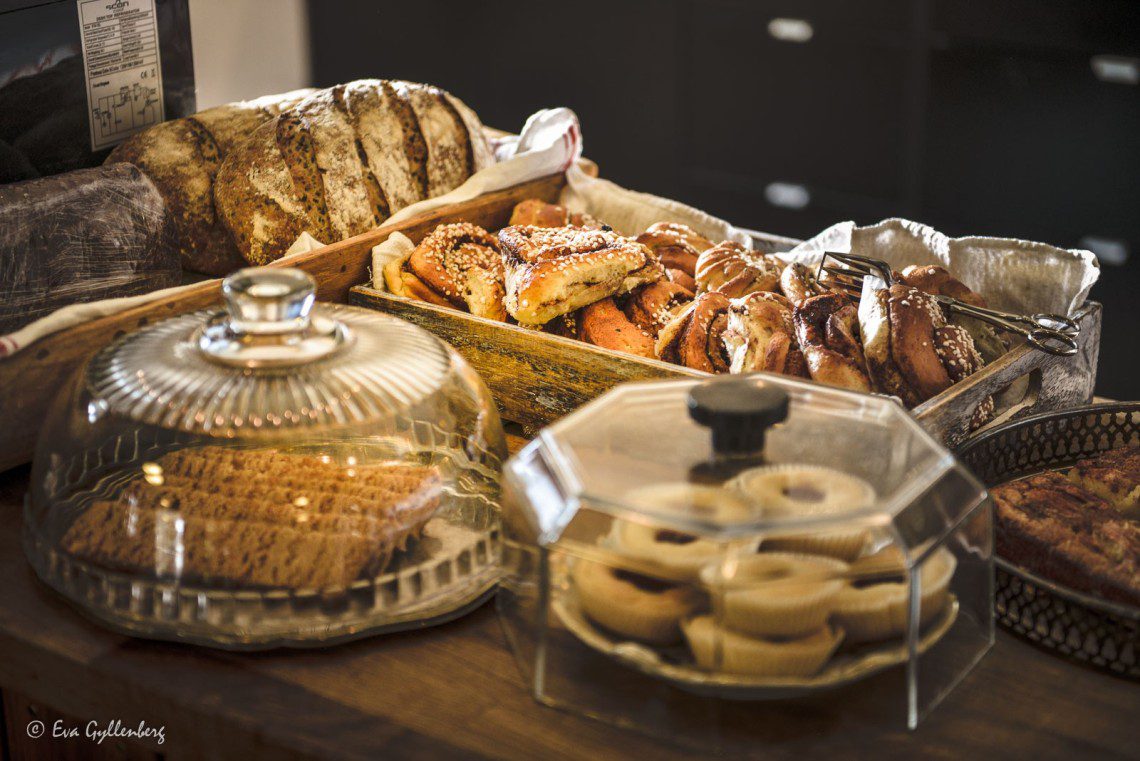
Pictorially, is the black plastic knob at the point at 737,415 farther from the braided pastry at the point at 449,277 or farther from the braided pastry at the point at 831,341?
the braided pastry at the point at 449,277

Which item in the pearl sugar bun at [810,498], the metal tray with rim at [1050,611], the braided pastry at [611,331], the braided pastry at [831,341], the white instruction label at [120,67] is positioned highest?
the white instruction label at [120,67]

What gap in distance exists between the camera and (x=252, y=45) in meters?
4.19

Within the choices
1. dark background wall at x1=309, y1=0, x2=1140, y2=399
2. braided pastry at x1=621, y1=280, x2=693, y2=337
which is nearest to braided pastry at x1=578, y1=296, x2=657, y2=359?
braided pastry at x1=621, y1=280, x2=693, y2=337

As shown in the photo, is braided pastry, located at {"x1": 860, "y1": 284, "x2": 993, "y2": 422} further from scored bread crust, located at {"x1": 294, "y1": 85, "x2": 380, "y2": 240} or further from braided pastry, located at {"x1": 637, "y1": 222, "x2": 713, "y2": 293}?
scored bread crust, located at {"x1": 294, "y1": 85, "x2": 380, "y2": 240}

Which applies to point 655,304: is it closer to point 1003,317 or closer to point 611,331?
point 611,331

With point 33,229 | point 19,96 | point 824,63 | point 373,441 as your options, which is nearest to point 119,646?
point 373,441

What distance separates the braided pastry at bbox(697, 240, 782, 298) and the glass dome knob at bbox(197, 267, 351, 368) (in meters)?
0.61

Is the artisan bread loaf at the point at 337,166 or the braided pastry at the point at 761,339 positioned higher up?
the artisan bread loaf at the point at 337,166

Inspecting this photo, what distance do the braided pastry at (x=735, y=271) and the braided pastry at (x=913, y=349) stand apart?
0.19 metres

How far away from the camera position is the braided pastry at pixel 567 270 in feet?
4.58

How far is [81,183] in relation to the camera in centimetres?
148

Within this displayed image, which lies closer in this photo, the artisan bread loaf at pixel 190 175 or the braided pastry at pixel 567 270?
the braided pastry at pixel 567 270

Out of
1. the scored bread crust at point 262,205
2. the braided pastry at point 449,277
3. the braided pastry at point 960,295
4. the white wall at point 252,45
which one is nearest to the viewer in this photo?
the braided pastry at point 960,295

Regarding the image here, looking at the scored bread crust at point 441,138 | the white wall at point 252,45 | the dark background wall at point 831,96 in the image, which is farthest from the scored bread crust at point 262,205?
the dark background wall at point 831,96
